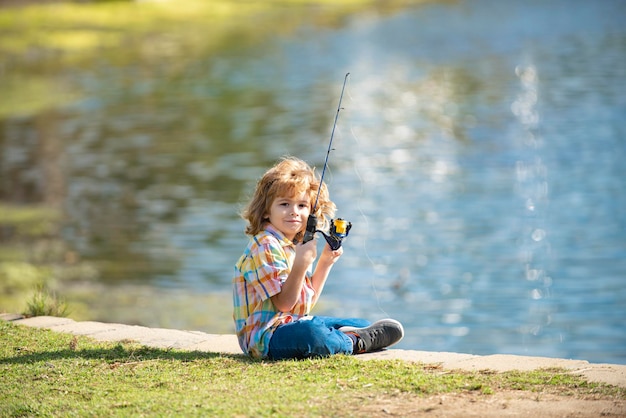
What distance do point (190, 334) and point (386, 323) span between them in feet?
4.45

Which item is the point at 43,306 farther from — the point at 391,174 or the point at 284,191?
the point at 391,174

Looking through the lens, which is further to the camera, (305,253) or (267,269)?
(267,269)

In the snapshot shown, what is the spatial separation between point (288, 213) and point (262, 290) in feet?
1.46

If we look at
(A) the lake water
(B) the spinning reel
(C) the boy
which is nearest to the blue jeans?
(C) the boy

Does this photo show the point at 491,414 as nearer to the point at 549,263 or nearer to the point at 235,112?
the point at 549,263

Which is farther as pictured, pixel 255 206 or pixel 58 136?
pixel 58 136

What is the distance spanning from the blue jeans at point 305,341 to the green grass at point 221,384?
0.09 metres

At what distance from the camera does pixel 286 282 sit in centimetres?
540

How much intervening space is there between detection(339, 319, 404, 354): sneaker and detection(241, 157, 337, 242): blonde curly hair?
1.96 ft

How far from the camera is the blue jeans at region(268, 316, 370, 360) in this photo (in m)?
5.39

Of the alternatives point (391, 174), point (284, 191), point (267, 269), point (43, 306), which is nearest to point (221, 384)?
point (267, 269)

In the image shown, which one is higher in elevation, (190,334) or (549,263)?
(549,263)

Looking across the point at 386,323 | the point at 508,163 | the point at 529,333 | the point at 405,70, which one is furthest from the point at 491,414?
the point at 405,70

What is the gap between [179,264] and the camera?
44.1 ft
